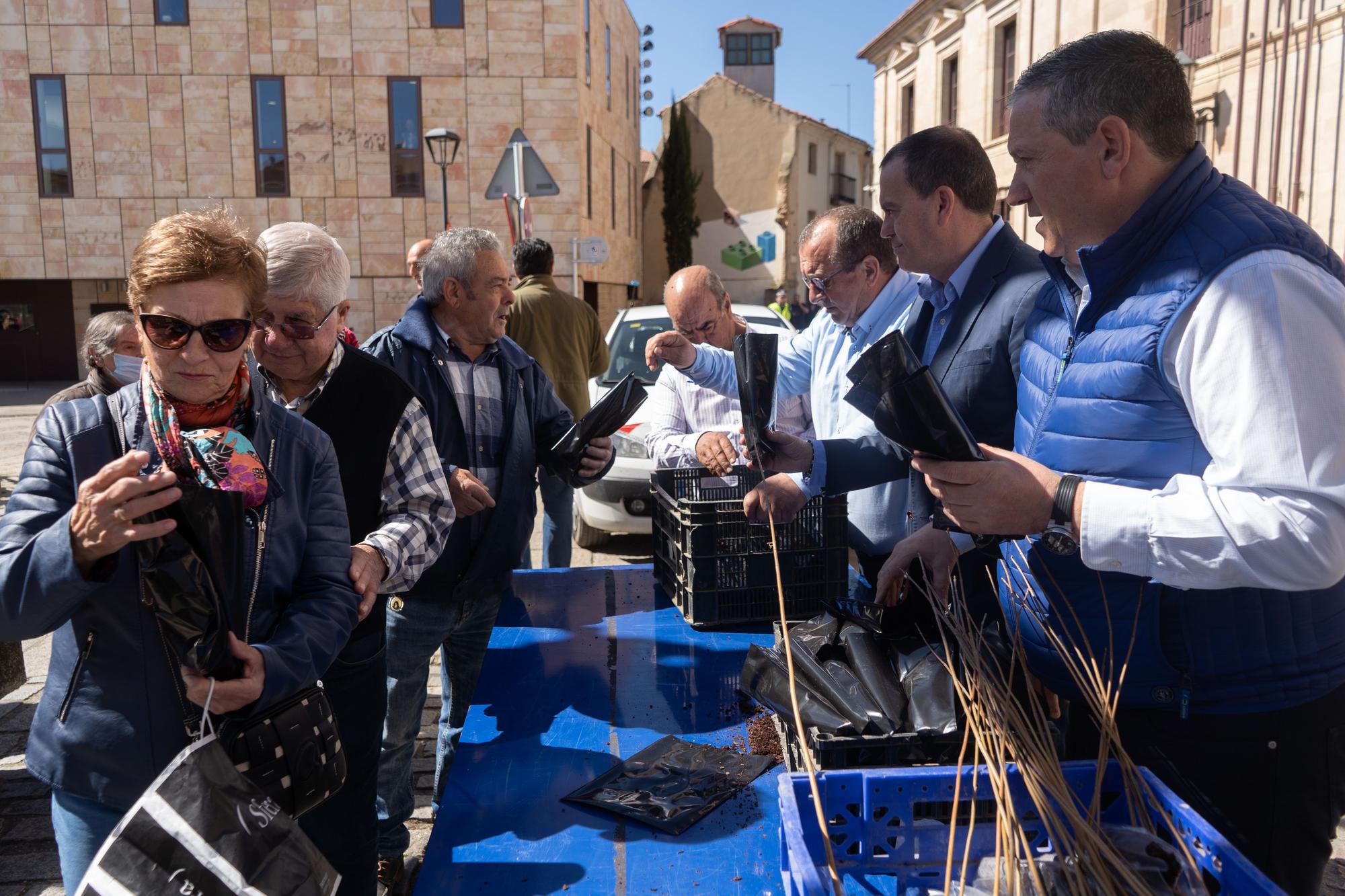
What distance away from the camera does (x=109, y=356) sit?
390cm

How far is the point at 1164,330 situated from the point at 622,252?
28137mm

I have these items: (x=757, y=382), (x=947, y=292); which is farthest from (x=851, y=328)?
(x=757, y=382)

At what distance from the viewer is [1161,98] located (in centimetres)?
161

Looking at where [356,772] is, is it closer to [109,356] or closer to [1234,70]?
[109,356]

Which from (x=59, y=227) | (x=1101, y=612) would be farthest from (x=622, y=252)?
(x=1101, y=612)

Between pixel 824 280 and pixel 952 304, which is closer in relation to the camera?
pixel 952 304

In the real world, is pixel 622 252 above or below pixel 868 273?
above

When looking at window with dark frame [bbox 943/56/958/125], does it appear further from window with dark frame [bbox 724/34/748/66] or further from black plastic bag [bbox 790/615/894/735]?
window with dark frame [bbox 724/34/748/66]

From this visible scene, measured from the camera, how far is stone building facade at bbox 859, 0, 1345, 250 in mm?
10938

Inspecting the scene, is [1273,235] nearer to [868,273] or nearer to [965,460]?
[965,460]

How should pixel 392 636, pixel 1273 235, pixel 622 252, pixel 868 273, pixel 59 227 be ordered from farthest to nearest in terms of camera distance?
pixel 622 252
pixel 59 227
pixel 868 273
pixel 392 636
pixel 1273 235

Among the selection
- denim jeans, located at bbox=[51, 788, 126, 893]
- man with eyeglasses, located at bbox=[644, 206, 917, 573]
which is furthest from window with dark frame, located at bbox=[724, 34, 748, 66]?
denim jeans, located at bbox=[51, 788, 126, 893]

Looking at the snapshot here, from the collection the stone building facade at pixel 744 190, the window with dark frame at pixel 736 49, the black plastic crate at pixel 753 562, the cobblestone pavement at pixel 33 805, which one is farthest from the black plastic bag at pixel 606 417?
the window with dark frame at pixel 736 49

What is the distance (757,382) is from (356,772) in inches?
56.0
